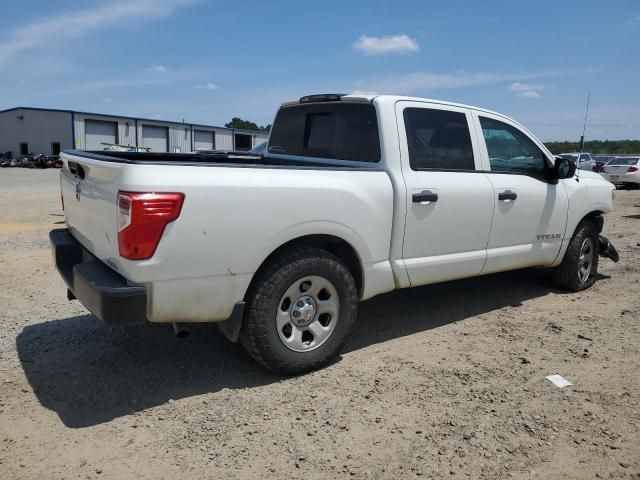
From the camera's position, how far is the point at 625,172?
24.3m

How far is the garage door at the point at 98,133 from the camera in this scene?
47.9 metres

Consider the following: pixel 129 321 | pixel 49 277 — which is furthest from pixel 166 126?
pixel 129 321

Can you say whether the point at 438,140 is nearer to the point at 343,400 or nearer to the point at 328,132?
the point at 328,132

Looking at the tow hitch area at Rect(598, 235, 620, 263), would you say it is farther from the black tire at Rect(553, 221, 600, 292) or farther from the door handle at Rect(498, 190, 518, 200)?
the door handle at Rect(498, 190, 518, 200)

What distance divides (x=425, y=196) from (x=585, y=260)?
295 centimetres

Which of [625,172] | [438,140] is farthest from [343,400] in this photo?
[625,172]

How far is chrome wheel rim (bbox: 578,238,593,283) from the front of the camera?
597 centimetres

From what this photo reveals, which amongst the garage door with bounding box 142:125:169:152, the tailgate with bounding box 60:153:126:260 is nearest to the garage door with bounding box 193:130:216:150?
the garage door with bounding box 142:125:169:152

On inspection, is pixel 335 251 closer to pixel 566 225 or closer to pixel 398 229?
pixel 398 229

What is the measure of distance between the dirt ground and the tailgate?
0.94m

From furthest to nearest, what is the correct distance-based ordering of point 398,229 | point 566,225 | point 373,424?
1. point 566,225
2. point 398,229
3. point 373,424

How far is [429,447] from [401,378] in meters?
0.86

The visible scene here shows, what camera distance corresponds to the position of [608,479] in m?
2.69

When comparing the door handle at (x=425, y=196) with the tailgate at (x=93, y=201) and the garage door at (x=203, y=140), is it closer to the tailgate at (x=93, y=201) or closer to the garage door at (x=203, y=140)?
the tailgate at (x=93, y=201)
